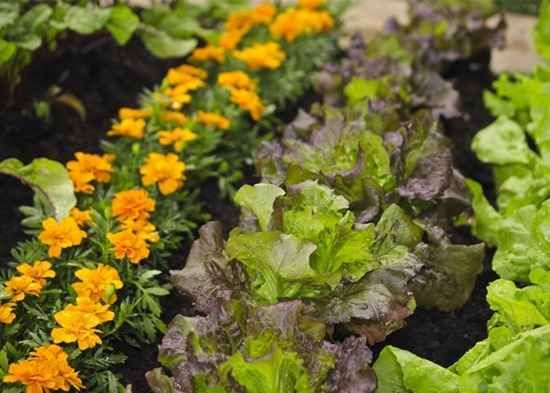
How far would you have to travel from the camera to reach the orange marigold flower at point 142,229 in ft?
10.2

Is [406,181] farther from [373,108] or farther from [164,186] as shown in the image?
[164,186]

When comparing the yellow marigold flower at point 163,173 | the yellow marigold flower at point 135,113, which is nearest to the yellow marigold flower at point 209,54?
the yellow marigold flower at point 135,113

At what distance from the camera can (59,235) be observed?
10.0 ft

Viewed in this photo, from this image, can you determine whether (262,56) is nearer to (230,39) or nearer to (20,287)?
(230,39)

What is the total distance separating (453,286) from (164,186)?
1088 mm

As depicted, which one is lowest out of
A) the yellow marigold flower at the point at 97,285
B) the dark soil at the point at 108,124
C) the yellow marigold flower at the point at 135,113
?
the dark soil at the point at 108,124

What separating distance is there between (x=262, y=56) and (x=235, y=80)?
26cm

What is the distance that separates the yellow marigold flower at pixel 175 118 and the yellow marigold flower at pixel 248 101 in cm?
28

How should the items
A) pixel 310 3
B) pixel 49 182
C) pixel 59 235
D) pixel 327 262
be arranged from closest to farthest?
pixel 327 262 → pixel 59 235 → pixel 49 182 → pixel 310 3

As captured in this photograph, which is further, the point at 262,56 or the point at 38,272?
the point at 262,56

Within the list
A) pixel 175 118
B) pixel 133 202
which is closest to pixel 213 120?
pixel 175 118

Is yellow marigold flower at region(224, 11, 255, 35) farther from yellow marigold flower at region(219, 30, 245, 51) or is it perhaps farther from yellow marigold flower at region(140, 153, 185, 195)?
yellow marigold flower at region(140, 153, 185, 195)

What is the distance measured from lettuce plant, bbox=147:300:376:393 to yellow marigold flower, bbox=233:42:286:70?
189 centimetres

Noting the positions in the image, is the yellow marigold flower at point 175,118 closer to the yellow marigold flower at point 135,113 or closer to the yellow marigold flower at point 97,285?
the yellow marigold flower at point 135,113
